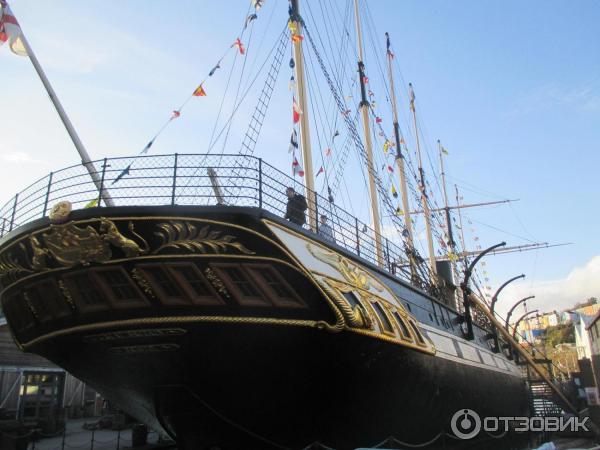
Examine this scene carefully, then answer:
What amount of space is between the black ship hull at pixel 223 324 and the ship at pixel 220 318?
0.06 feet

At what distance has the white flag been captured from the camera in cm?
695

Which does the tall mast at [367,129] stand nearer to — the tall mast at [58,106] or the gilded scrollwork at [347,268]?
the gilded scrollwork at [347,268]

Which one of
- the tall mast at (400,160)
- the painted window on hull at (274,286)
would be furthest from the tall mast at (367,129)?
the painted window on hull at (274,286)

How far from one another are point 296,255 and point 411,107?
22.6m

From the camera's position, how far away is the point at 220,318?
237 inches

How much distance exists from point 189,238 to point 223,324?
116 cm

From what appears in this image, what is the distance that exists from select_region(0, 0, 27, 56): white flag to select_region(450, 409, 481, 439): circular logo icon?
1014cm

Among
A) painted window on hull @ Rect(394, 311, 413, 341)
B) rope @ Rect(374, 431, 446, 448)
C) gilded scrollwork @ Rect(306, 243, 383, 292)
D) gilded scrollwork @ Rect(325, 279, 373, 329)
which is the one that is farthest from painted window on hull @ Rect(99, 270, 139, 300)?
rope @ Rect(374, 431, 446, 448)

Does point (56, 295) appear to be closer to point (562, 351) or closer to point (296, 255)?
point (296, 255)

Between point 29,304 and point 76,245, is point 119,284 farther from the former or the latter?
point 29,304

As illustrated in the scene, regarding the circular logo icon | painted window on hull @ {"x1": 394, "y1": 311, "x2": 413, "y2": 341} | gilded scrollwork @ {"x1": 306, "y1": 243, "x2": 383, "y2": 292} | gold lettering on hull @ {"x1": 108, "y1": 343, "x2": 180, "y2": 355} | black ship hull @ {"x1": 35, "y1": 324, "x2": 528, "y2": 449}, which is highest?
gilded scrollwork @ {"x1": 306, "y1": 243, "x2": 383, "y2": 292}

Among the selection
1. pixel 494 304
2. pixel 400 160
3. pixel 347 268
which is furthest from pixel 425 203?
pixel 347 268

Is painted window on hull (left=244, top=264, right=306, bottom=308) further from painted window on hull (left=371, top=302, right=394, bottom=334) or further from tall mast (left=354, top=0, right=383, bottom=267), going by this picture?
tall mast (left=354, top=0, right=383, bottom=267)

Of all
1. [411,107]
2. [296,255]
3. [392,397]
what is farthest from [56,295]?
[411,107]
